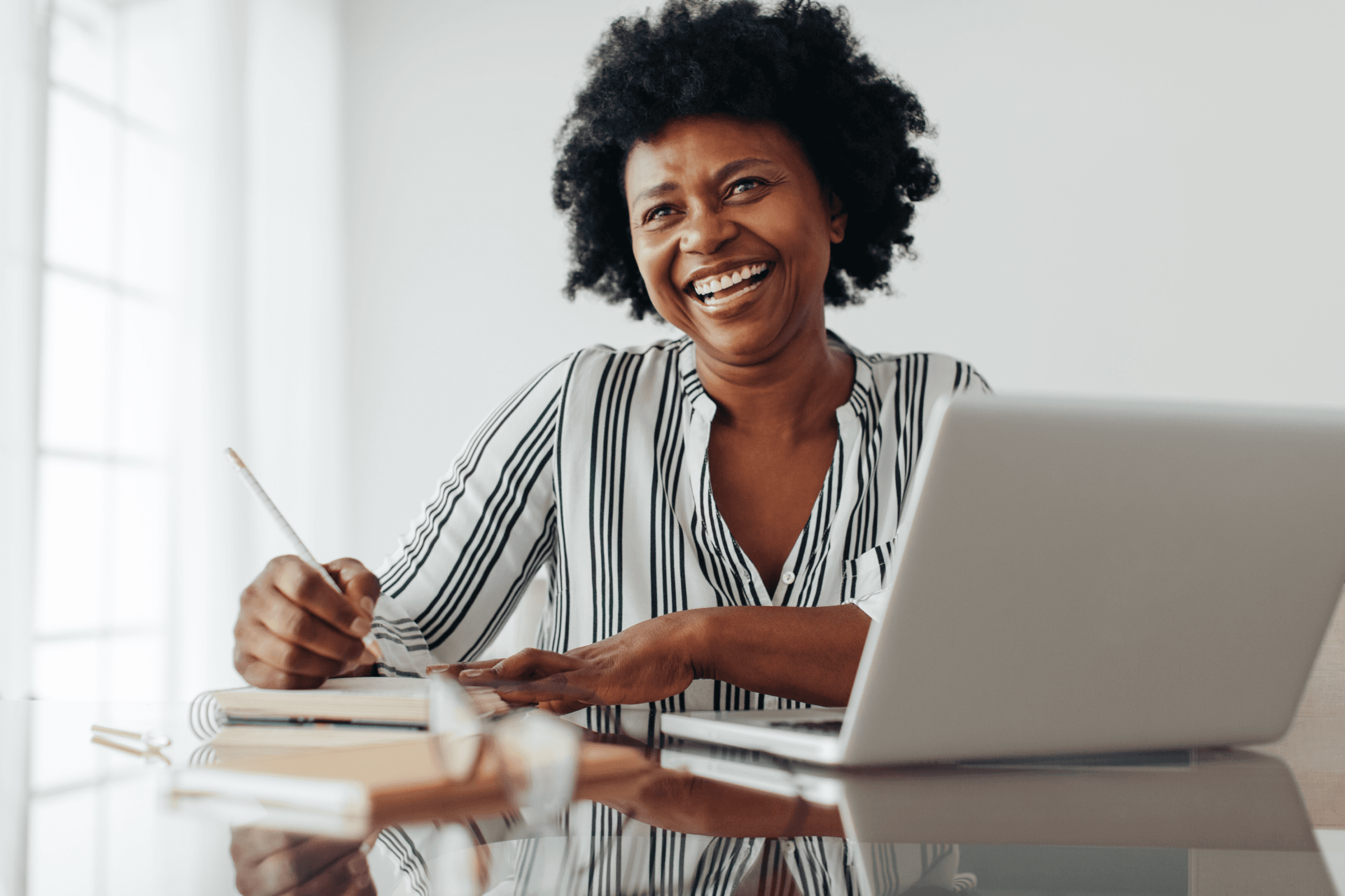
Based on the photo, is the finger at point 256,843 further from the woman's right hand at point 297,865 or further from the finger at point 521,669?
the finger at point 521,669

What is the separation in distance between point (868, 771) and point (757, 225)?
0.88 meters

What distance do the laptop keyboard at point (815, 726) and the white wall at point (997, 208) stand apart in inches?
125

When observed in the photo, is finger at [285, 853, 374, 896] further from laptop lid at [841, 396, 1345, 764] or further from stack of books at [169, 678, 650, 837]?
laptop lid at [841, 396, 1345, 764]

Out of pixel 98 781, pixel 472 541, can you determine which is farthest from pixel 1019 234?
pixel 98 781

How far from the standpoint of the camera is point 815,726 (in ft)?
2.16

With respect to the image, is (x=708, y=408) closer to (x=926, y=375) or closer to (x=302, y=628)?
(x=926, y=375)

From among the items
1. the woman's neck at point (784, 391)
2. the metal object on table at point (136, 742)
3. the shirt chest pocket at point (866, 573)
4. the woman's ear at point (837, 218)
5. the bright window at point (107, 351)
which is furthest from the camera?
the bright window at point (107, 351)

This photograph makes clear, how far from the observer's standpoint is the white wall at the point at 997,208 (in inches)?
144

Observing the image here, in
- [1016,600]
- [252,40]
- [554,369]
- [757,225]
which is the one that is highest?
[252,40]

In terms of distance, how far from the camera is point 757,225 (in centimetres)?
131

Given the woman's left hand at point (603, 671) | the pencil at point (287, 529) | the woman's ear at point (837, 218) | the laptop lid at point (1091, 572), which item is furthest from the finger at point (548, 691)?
the woman's ear at point (837, 218)

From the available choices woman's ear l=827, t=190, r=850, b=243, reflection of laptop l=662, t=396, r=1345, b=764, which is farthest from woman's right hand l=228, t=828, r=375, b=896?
woman's ear l=827, t=190, r=850, b=243

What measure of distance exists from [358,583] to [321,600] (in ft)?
0.18

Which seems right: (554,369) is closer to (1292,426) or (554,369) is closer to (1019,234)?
(1292,426)
